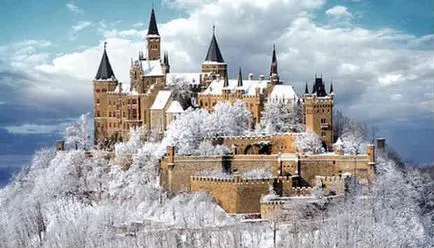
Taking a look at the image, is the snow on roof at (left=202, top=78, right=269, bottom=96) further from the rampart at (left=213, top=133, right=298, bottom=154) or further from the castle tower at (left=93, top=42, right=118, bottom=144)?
the castle tower at (left=93, top=42, right=118, bottom=144)

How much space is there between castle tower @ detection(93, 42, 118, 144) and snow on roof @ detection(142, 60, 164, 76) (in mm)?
1056

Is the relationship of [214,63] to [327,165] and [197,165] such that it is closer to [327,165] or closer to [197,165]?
[197,165]

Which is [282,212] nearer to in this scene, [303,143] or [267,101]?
[303,143]

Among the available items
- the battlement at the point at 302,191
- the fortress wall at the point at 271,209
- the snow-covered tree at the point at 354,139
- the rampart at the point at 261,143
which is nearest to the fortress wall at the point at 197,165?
the rampart at the point at 261,143

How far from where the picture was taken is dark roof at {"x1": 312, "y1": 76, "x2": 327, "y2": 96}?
34.2 m

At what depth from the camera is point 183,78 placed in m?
37.3

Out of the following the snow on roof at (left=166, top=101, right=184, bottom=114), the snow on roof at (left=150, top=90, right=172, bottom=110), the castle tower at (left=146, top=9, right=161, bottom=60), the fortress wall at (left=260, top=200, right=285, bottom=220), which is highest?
the castle tower at (left=146, top=9, right=161, bottom=60)

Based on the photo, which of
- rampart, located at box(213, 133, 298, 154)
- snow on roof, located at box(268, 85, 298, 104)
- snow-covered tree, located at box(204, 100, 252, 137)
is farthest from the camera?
snow on roof, located at box(268, 85, 298, 104)

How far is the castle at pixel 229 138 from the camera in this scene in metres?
31.1

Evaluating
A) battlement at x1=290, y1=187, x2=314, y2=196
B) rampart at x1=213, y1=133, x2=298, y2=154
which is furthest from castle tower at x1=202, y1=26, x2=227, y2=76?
battlement at x1=290, y1=187, x2=314, y2=196

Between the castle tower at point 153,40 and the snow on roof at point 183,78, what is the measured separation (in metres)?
0.95

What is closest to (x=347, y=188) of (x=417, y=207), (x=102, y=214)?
(x=417, y=207)

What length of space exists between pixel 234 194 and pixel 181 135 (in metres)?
3.52

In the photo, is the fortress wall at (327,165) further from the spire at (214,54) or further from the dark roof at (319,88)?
the spire at (214,54)
